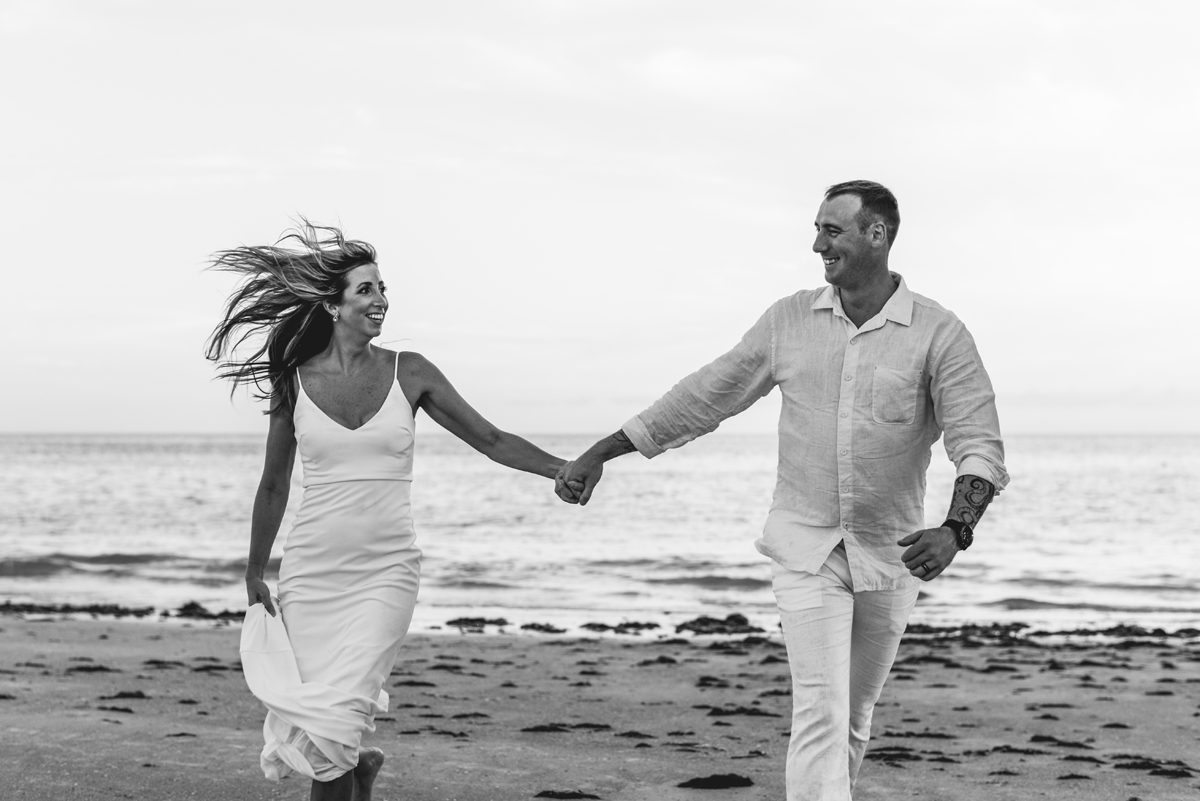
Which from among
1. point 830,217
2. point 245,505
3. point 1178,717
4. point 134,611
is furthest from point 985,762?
point 245,505

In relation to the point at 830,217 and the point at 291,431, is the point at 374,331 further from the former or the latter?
the point at 830,217

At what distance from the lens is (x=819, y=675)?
4.16m

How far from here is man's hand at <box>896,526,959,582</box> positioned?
12.7ft

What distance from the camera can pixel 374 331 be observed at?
16.1 ft

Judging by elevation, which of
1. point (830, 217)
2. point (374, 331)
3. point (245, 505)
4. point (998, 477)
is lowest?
point (245, 505)

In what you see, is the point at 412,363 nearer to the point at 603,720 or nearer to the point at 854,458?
the point at 854,458

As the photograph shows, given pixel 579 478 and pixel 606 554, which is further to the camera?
pixel 606 554

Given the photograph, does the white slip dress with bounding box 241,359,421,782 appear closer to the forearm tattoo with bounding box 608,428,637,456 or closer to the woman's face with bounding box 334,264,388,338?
the woman's face with bounding box 334,264,388,338

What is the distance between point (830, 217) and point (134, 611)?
1385cm

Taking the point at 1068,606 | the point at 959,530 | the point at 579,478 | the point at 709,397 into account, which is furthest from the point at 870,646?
the point at 1068,606

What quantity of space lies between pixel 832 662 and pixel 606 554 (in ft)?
74.1

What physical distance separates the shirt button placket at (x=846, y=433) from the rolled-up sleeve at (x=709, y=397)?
1.14 ft

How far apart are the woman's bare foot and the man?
1692 mm

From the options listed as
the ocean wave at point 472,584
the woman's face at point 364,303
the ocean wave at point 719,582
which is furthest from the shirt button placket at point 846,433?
the ocean wave at point 719,582
